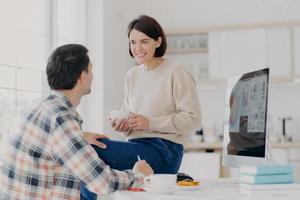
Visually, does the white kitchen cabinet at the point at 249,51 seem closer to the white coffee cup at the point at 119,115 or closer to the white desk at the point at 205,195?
the white coffee cup at the point at 119,115

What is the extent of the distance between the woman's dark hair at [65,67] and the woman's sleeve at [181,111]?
1.46ft

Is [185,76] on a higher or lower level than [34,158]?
higher

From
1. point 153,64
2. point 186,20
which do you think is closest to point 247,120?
point 153,64

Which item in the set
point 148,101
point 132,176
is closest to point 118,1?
point 148,101

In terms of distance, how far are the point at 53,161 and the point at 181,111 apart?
0.73 meters

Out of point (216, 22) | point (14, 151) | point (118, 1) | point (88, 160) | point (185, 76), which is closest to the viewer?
point (88, 160)

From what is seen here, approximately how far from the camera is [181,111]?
7.36ft

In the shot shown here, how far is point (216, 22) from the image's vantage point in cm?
549

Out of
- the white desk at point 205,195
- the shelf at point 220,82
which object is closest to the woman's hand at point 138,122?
the white desk at point 205,195

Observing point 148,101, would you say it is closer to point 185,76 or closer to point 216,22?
point 185,76

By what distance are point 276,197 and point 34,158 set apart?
84cm

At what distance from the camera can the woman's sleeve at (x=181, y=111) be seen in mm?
2184

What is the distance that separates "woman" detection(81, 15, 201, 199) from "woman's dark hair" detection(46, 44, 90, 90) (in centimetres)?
27

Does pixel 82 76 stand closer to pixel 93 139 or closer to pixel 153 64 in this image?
pixel 93 139
